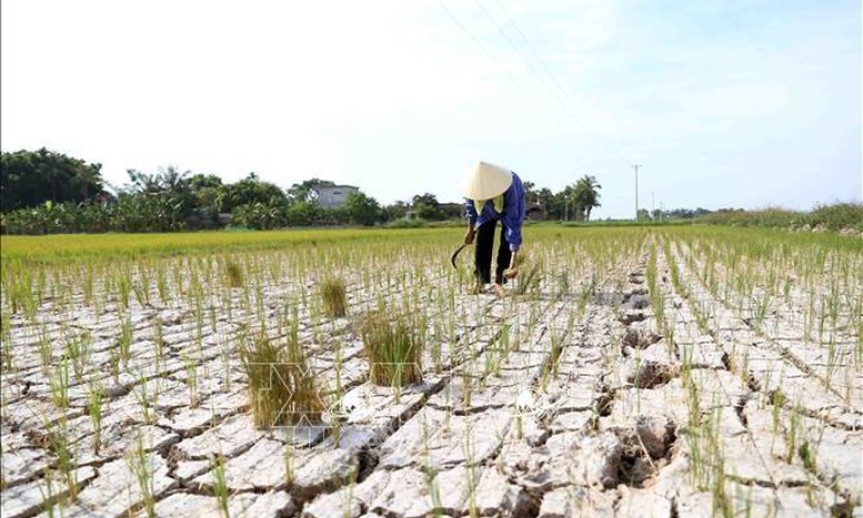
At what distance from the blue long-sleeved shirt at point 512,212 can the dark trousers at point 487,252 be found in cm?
12

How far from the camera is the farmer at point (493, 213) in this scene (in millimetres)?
4719

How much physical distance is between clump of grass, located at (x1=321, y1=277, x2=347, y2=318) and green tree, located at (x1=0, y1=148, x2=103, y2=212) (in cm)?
227

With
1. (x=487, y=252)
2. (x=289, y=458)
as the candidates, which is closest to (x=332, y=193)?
(x=487, y=252)

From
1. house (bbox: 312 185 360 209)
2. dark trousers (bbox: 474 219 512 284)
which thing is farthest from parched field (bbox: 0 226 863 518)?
house (bbox: 312 185 360 209)

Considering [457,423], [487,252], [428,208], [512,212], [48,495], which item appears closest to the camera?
[48,495]

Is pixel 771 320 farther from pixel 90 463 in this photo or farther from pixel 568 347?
pixel 90 463

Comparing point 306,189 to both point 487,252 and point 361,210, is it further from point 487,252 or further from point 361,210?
point 487,252

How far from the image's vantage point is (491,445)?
2014 mm

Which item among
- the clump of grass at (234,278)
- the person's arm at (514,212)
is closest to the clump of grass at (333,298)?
the person's arm at (514,212)

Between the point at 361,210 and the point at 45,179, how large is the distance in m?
Result: 41.3

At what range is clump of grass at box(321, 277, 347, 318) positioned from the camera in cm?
439

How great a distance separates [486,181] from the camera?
4727 mm

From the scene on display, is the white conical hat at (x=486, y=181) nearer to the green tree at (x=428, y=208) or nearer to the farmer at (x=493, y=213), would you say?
the farmer at (x=493, y=213)

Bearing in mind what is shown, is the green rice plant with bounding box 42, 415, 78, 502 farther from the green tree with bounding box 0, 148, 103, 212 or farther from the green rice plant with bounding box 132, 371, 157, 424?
the green tree with bounding box 0, 148, 103, 212
